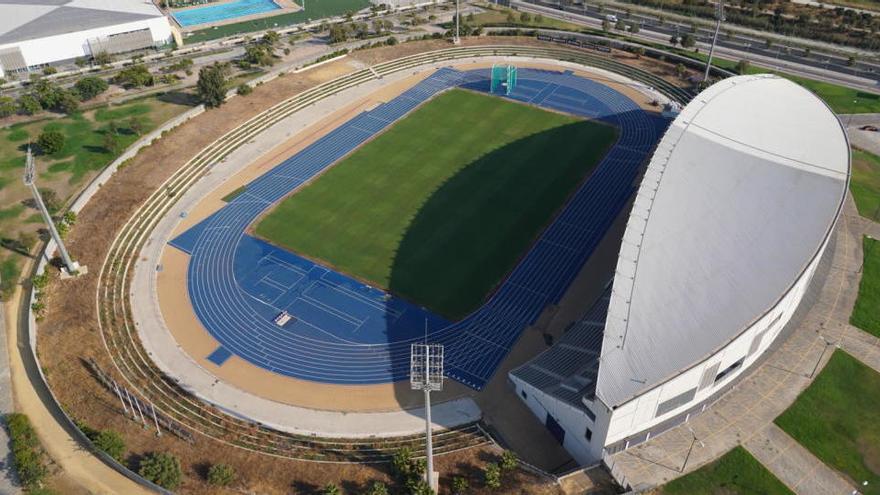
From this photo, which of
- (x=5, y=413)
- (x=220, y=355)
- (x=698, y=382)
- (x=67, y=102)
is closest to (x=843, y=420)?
(x=698, y=382)

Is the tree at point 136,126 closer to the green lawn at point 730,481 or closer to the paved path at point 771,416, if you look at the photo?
the paved path at point 771,416

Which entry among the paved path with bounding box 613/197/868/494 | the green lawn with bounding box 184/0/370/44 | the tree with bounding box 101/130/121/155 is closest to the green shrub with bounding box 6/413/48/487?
the tree with bounding box 101/130/121/155

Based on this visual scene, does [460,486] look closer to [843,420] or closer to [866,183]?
[843,420]

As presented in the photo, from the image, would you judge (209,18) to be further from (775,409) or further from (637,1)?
(775,409)

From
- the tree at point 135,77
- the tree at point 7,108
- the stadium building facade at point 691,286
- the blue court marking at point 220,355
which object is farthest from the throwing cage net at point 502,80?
the tree at point 7,108

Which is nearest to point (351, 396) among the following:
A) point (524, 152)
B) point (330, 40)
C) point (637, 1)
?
point (524, 152)
